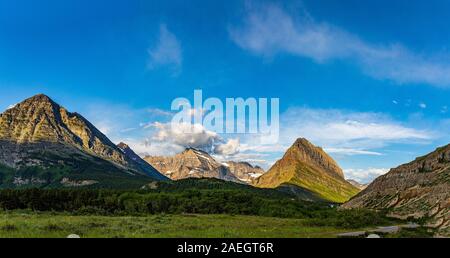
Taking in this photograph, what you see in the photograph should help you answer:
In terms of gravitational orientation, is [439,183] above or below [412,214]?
above

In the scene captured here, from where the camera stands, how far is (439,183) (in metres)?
176

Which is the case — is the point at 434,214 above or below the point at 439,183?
below
